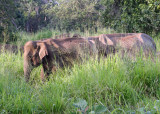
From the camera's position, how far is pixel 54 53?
5.99 meters

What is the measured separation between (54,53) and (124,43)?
7.16 feet

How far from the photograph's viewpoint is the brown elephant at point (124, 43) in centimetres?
624

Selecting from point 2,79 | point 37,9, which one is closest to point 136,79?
point 2,79

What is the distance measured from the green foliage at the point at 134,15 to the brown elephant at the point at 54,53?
5081 mm

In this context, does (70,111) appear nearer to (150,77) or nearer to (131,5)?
(150,77)

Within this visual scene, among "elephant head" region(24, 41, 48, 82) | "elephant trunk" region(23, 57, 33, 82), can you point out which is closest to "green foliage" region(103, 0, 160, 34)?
"elephant head" region(24, 41, 48, 82)

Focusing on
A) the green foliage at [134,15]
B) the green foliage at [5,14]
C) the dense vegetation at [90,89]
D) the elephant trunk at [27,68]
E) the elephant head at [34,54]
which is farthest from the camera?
the green foliage at [5,14]

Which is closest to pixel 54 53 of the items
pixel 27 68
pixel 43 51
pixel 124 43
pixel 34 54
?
pixel 43 51

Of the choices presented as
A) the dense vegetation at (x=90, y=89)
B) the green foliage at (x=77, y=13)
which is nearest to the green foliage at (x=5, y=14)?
the dense vegetation at (x=90, y=89)

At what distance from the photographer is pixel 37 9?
23.5 metres

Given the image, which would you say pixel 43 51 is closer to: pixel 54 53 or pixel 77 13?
pixel 54 53

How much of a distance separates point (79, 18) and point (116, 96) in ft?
45.2

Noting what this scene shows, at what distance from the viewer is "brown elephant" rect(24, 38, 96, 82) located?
19.0ft

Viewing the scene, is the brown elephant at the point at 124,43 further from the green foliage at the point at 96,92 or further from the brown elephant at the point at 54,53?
the green foliage at the point at 96,92
